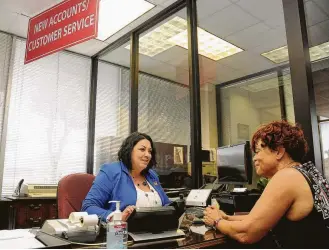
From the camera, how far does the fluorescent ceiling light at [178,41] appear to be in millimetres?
3871

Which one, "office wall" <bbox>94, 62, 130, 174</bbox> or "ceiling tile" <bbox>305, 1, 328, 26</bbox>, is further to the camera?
"office wall" <bbox>94, 62, 130, 174</bbox>

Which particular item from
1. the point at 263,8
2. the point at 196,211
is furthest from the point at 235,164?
the point at 263,8

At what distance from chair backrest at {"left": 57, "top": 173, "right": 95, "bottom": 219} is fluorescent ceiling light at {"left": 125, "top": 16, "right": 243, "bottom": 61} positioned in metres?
2.37

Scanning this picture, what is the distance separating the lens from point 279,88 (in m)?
3.43

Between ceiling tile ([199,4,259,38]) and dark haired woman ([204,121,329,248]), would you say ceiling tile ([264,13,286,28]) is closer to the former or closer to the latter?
ceiling tile ([199,4,259,38])

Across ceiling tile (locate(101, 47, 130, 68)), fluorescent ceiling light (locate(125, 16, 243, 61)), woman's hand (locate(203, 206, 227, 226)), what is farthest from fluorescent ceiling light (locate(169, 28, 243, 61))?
woman's hand (locate(203, 206, 227, 226))

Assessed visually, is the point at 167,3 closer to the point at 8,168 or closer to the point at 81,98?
the point at 81,98

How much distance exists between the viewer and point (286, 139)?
1.52 meters

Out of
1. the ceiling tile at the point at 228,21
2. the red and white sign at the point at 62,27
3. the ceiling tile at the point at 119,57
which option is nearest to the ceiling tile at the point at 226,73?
the ceiling tile at the point at 228,21

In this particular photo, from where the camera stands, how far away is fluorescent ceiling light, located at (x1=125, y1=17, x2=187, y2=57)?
387cm

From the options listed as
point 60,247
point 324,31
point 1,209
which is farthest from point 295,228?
point 1,209

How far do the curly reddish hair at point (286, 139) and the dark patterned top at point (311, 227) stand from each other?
0.19 metres

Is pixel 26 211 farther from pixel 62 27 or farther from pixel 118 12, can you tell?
pixel 118 12

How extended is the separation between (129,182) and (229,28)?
2.63 meters
